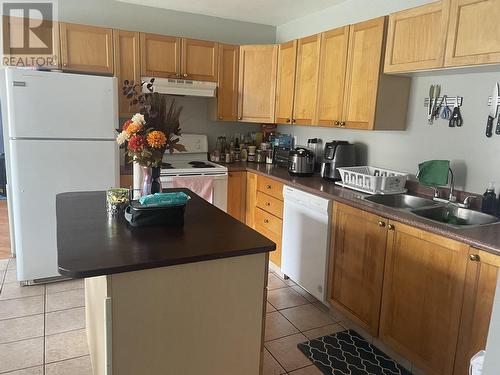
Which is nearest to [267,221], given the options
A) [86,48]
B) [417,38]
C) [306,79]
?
[306,79]

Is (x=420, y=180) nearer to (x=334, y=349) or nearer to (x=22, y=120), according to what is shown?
(x=334, y=349)

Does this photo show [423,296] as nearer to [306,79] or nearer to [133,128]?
[133,128]

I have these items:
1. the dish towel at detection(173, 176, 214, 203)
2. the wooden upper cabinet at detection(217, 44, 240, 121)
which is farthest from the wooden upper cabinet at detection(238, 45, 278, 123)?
→ the dish towel at detection(173, 176, 214, 203)

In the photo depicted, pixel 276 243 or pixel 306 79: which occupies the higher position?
pixel 306 79

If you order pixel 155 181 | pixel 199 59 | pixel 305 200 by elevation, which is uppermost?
pixel 199 59

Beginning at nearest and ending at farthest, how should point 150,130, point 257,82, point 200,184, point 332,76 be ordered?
point 150,130 < point 332,76 < point 200,184 < point 257,82

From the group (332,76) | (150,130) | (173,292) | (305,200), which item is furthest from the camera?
(332,76)

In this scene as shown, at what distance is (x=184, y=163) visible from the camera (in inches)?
159

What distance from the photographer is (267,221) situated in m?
3.52

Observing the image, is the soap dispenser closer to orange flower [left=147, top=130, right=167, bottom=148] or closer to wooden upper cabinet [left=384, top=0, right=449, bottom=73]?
wooden upper cabinet [left=384, top=0, right=449, bottom=73]

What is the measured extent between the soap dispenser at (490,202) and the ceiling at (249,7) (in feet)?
7.03

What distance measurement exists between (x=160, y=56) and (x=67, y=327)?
2.50 metres

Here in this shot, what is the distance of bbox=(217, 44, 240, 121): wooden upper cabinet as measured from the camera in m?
3.86

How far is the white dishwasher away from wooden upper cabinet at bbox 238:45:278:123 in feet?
3.72
